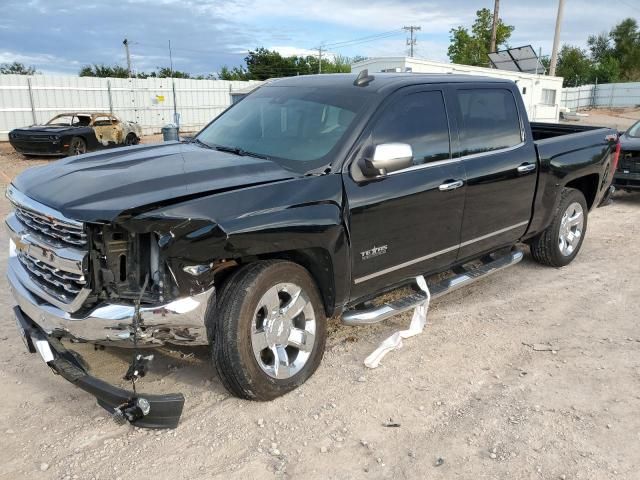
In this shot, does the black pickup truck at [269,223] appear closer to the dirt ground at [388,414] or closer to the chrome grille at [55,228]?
the chrome grille at [55,228]

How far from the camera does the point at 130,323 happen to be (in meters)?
2.82

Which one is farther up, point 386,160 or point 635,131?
point 386,160

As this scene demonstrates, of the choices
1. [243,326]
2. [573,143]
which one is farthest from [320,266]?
[573,143]

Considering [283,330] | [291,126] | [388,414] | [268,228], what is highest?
[291,126]

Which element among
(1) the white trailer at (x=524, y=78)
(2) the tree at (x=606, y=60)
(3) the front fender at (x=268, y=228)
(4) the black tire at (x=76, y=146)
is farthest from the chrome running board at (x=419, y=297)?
(2) the tree at (x=606, y=60)

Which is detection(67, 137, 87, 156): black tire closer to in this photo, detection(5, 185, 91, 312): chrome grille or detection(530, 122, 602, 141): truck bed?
detection(530, 122, 602, 141): truck bed

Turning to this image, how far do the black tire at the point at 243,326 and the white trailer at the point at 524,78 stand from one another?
14.9m

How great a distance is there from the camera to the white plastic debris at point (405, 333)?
3.87 m

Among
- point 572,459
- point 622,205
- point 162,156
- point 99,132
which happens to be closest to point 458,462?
point 572,459

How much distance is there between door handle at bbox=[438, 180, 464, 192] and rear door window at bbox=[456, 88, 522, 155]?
28cm

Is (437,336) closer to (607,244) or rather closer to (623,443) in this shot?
(623,443)

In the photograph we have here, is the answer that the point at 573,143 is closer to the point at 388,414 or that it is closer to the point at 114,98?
the point at 388,414

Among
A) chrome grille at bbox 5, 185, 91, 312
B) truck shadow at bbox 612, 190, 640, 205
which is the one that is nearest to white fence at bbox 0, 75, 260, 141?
truck shadow at bbox 612, 190, 640, 205

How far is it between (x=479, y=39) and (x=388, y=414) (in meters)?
42.1
